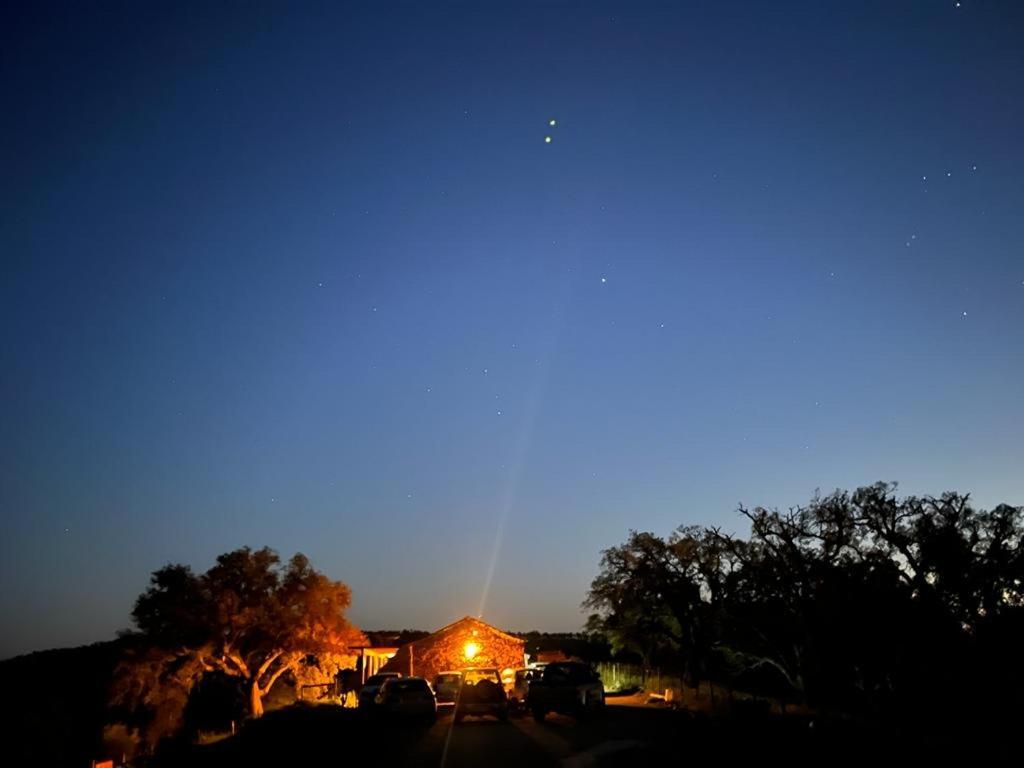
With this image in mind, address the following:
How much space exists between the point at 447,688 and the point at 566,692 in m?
8.77

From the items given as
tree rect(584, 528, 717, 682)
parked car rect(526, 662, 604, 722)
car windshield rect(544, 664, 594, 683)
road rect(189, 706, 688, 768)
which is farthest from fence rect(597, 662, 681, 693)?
road rect(189, 706, 688, 768)

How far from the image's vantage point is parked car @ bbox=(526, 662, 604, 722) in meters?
25.1

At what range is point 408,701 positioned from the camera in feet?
81.4

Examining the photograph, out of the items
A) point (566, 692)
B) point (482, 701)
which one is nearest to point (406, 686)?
point (482, 701)

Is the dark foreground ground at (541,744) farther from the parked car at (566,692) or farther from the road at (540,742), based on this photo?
the parked car at (566,692)

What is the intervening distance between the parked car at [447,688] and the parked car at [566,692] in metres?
6.61

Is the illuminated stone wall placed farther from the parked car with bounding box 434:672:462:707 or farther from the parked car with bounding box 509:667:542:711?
the parked car with bounding box 434:672:462:707

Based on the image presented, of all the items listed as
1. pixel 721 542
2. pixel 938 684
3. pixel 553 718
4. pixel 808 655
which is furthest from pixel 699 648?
pixel 553 718

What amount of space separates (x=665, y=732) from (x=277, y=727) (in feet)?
33.7

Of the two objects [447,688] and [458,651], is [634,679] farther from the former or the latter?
[447,688]

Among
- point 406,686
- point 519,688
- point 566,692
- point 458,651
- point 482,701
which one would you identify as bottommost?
point 482,701

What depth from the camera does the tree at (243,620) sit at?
135 ft

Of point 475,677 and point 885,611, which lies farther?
point 885,611

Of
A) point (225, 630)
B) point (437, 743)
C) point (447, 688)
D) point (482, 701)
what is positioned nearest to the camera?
point (437, 743)
